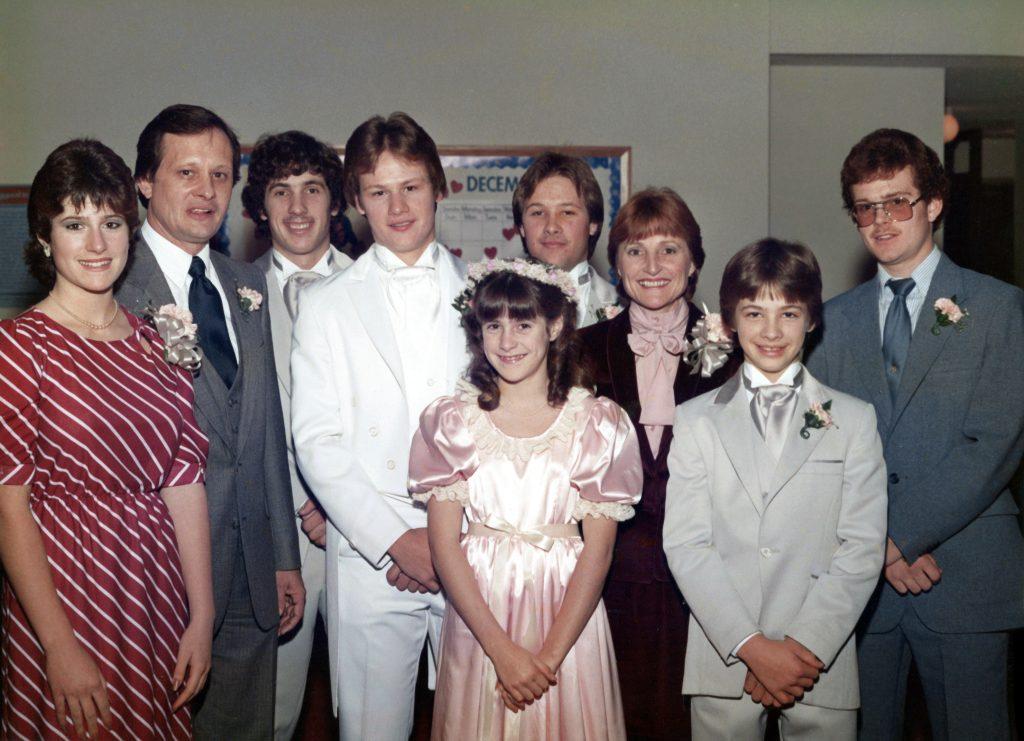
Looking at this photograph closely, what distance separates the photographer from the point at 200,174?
263cm

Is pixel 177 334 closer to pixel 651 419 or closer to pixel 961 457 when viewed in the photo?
pixel 651 419

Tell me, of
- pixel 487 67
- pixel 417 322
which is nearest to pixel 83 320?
pixel 417 322

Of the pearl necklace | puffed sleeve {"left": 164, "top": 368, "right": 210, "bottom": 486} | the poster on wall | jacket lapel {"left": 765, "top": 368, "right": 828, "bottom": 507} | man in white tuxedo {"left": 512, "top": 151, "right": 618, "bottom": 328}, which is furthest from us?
the poster on wall

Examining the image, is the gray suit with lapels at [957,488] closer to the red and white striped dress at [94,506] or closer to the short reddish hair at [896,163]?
the short reddish hair at [896,163]

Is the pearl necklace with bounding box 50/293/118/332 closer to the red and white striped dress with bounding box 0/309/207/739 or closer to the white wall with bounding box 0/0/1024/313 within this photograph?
the red and white striped dress with bounding box 0/309/207/739

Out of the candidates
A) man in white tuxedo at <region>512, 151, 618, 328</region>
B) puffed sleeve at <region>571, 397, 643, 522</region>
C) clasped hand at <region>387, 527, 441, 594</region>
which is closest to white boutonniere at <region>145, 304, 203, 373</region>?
clasped hand at <region>387, 527, 441, 594</region>

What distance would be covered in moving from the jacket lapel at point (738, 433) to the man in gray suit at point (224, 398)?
4.06 ft

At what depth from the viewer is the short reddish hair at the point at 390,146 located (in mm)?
2639

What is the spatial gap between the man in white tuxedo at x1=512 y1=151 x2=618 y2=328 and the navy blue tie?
47.6 inches

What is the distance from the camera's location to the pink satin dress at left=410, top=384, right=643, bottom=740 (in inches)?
91.9

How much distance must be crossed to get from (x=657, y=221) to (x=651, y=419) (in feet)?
2.05

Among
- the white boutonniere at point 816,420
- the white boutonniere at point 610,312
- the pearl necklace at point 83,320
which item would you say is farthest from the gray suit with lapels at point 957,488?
the pearl necklace at point 83,320

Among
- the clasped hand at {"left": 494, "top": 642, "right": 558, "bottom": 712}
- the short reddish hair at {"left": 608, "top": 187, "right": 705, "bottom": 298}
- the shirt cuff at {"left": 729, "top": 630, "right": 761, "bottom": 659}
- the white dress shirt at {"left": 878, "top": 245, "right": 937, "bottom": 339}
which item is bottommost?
the clasped hand at {"left": 494, "top": 642, "right": 558, "bottom": 712}

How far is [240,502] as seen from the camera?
257 cm
